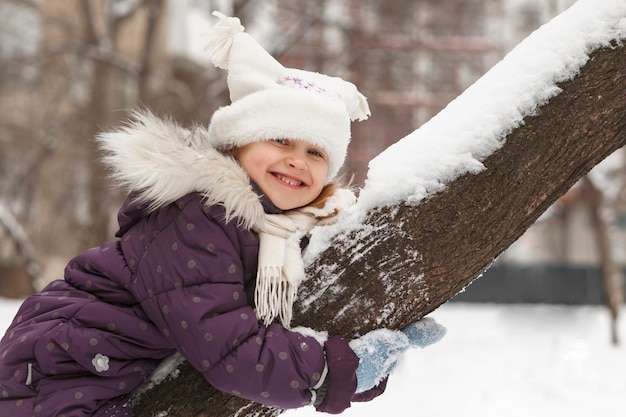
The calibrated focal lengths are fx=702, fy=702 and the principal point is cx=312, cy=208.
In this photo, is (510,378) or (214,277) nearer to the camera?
(214,277)

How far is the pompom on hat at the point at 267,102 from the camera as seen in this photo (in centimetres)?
199

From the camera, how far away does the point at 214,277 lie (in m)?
1.76

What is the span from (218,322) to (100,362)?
0.33 m

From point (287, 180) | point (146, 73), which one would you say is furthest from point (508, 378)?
point (146, 73)

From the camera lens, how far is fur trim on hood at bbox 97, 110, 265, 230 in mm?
1864

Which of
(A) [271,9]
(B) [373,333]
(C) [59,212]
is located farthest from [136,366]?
(C) [59,212]

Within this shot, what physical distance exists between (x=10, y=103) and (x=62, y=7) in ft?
8.47

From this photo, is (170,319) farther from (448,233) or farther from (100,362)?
(448,233)

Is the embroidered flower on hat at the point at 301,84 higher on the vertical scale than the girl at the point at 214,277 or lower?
higher

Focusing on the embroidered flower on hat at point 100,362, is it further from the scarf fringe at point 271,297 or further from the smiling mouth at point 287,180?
the smiling mouth at point 287,180

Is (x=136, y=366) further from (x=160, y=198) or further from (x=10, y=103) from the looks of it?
(x=10, y=103)

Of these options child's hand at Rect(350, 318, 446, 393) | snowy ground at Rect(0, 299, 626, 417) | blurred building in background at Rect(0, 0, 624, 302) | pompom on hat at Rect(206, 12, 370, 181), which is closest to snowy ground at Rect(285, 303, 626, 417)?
snowy ground at Rect(0, 299, 626, 417)

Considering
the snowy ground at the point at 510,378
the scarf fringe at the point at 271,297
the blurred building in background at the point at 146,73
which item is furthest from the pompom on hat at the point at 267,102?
the blurred building in background at the point at 146,73

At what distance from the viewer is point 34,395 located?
1.80 meters
